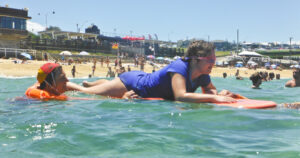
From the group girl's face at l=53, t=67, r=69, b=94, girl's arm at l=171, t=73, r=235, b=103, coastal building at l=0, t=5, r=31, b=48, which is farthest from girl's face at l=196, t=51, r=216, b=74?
coastal building at l=0, t=5, r=31, b=48

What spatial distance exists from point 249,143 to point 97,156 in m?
1.23

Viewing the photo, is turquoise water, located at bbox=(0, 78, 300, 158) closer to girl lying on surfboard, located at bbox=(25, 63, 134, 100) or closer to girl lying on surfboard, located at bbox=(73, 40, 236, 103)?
girl lying on surfboard, located at bbox=(73, 40, 236, 103)

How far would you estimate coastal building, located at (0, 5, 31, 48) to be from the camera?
124ft

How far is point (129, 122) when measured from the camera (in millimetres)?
3611

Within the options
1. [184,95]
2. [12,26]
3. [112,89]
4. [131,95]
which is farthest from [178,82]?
[12,26]

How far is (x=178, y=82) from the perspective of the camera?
4672mm

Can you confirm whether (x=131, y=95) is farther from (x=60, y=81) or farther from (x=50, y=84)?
(x=50, y=84)

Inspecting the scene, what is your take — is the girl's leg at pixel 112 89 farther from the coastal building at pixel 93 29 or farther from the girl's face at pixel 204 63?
the coastal building at pixel 93 29

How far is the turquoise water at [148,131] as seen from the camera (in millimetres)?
2582

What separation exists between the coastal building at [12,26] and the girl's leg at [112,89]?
35281mm

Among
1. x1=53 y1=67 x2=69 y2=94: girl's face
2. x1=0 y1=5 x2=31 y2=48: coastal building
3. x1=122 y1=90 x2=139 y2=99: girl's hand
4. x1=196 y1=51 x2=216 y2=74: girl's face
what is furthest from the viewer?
x1=0 y1=5 x2=31 y2=48: coastal building

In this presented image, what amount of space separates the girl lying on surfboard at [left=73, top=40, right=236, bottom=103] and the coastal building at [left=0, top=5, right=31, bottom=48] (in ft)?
117

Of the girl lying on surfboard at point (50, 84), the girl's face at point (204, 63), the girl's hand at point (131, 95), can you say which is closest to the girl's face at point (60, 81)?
the girl lying on surfboard at point (50, 84)

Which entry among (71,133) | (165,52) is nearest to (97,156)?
(71,133)
